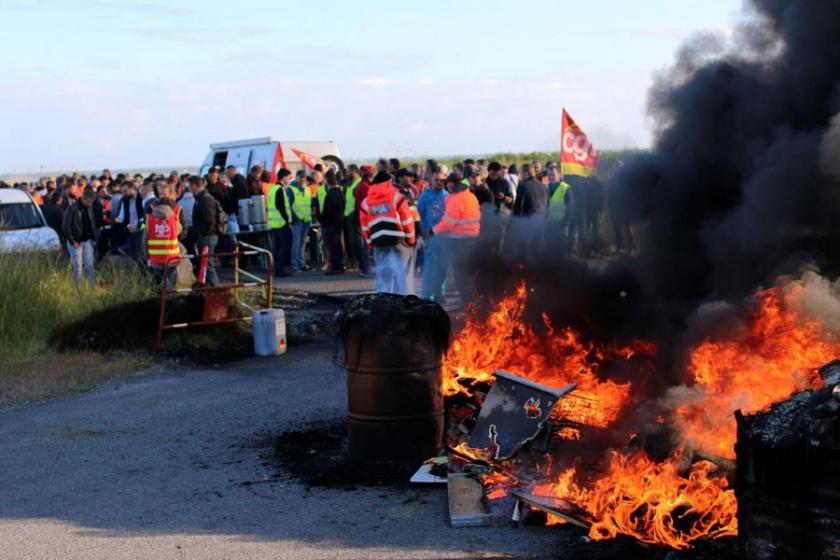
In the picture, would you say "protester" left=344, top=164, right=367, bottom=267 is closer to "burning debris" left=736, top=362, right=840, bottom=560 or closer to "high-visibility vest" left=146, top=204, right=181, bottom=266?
"high-visibility vest" left=146, top=204, right=181, bottom=266

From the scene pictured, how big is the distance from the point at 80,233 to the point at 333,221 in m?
4.51

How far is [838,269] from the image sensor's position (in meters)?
7.01

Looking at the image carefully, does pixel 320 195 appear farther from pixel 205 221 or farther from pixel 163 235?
pixel 163 235

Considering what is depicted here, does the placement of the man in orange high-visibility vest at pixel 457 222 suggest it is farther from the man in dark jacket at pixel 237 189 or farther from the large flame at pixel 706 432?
the man in dark jacket at pixel 237 189

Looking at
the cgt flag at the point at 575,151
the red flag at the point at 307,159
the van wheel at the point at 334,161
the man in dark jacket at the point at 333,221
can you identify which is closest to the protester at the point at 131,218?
the man in dark jacket at the point at 333,221

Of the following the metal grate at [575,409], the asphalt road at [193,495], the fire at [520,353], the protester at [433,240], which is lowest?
the asphalt road at [193,495]

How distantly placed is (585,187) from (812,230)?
9010 millimetres

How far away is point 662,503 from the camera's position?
5.91 metres

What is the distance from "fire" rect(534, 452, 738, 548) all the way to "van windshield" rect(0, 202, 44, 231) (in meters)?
14.3

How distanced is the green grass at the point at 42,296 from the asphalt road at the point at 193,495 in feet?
8.35

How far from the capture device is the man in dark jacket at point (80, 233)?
53.2 ft

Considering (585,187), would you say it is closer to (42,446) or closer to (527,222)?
(527,222)

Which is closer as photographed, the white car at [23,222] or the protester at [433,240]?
the protester at [433,240]

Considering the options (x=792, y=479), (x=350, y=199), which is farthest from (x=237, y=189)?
(x=792, y=479)
